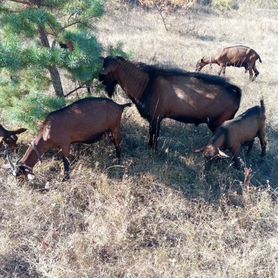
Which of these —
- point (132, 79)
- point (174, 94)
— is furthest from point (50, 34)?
point (174, 94)

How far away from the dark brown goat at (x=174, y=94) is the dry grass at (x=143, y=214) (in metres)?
0.48

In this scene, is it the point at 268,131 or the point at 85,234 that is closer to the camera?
the point at 85,234

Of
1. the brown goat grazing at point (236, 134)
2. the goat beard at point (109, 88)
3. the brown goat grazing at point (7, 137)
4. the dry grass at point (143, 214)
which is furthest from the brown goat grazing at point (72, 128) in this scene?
the brown goat grazing at point (236, 134)

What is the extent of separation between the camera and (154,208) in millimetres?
5195

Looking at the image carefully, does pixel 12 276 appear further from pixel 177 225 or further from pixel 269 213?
pixel 269 213

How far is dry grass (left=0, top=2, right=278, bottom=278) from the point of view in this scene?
434cm

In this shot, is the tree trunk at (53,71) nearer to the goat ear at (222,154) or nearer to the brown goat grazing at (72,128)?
the brown goat grazing at (72,128)

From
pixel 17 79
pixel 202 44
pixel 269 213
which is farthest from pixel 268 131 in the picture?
pixel 202 44

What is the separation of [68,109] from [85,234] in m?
1.87

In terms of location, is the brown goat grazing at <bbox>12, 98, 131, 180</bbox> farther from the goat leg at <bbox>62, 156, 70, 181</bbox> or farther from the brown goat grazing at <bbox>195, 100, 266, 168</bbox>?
the brown goat grazing at <bbox>195, 100, 266, 168</bbox>

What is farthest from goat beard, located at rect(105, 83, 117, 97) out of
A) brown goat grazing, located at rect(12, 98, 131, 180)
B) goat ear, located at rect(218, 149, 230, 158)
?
goat ear, located at rect(218, 149, 230, 158)

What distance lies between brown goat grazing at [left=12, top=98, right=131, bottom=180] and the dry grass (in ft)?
1.01

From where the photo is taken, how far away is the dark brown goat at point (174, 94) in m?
6.44

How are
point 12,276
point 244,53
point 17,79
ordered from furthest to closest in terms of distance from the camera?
point 244,53
point 17,79
point 12,276
